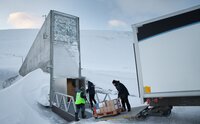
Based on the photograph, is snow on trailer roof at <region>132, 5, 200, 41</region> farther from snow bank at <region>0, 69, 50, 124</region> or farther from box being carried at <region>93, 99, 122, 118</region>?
snow bank at <region>0, 69, 50, 124</region>

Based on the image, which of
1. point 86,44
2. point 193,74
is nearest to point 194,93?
point 193,74

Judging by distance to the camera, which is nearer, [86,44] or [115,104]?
[115,104]

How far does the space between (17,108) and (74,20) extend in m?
8.94

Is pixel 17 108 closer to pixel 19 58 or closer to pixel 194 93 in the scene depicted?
pixel 194 93

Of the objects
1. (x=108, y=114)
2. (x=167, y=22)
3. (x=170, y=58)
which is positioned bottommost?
(x=108, y=114)

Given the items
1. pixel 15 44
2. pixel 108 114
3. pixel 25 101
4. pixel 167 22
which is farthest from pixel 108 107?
pixel 15 44

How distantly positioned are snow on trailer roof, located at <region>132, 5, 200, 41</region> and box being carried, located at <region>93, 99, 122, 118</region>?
302 centimetres

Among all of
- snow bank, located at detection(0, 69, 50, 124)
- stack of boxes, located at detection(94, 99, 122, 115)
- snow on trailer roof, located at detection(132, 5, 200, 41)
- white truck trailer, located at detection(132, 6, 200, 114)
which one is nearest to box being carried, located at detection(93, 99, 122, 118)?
stack of boxes, located at detection(94, 99, 122, 115)

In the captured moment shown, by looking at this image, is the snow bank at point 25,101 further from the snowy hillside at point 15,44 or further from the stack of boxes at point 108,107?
the snowy hillside at point 15,44

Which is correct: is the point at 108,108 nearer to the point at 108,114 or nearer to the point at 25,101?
the point at 108,114

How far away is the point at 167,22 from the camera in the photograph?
5.04m

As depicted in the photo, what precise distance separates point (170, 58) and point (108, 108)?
11.6 ft

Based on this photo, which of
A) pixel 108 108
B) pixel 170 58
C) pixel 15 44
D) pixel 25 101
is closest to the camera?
pixel 170 58

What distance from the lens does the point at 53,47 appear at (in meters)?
14.4
